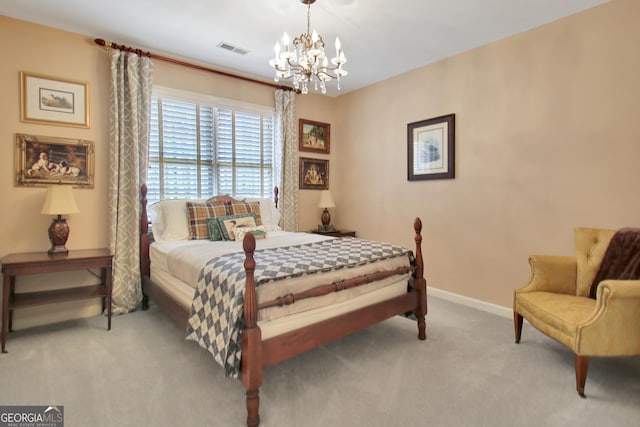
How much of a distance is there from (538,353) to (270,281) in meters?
2.18

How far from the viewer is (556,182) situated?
2.92 m

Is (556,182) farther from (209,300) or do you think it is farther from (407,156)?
(209,300)

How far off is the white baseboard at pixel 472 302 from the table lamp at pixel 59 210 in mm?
3892

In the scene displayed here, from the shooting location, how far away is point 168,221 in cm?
343

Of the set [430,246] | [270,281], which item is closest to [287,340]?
[270,281]

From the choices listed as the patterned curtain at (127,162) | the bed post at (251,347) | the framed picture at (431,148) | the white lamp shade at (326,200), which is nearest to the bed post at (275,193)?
the white lamp shade at (326,200)

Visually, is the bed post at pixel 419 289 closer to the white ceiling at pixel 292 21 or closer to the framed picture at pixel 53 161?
the white ceiling at pixel 292 21

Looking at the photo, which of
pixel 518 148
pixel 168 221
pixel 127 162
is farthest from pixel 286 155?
pixel 518 148

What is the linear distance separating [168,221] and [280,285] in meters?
2.04

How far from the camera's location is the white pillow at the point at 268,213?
4096 millimetres

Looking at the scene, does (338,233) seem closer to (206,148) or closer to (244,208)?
(244,208)

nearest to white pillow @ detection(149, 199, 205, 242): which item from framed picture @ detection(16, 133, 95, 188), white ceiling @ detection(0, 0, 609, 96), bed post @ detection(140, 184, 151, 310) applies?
bed post @ detection(140, 184, 151, 310)

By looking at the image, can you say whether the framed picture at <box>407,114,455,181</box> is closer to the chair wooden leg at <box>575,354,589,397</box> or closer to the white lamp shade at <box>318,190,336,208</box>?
the white lamp shade at <box>318,190,336,208</box>

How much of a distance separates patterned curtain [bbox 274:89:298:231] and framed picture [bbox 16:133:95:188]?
2.17 m
